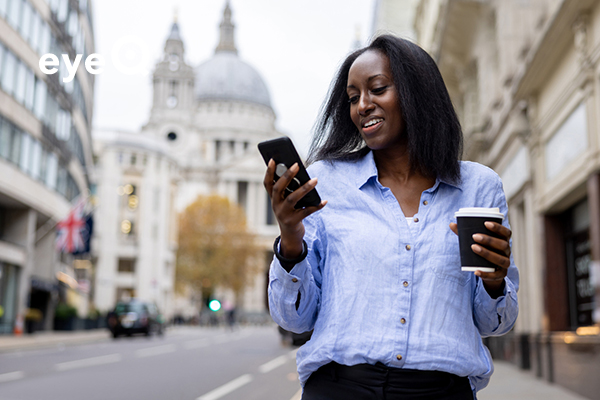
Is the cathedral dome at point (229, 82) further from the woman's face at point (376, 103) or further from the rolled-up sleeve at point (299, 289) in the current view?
the rolled-up sleeve at point (299, 289)


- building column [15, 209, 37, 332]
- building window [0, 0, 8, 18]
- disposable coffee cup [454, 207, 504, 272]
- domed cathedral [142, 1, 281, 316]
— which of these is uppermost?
domed cathedral [142, 1, 281, 316]

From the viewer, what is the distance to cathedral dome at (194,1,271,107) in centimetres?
12456

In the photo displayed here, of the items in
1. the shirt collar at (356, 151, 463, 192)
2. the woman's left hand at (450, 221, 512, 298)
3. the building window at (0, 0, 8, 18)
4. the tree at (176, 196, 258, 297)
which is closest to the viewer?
the woman's left hand at (450, 221, 512, 298)

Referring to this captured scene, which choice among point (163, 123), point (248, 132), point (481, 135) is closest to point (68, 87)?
point (481, 135)

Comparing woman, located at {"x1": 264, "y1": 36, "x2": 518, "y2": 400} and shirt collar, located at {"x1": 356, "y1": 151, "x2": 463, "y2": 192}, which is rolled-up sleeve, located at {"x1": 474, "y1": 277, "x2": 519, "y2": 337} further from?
shirt collar, located at {"x1": 356, "y1": 151, "x2": 463, "y2": 192}

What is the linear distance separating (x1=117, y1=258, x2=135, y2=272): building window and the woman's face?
233ft

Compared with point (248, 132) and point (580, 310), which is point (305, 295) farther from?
point (248, 132)

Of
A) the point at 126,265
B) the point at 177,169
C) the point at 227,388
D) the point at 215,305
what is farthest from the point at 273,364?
the point at 177,169

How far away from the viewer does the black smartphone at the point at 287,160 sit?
6.21ft

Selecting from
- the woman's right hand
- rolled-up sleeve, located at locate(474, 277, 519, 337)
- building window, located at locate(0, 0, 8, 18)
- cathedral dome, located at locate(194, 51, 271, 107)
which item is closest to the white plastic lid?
rolled-up sleeve, located at locate(474, 277, 519, 337)

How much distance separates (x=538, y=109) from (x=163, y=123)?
331ft

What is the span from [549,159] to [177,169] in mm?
63444

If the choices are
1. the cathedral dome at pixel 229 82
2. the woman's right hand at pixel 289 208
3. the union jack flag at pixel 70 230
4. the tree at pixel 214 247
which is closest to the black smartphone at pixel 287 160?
the woman's right hand at pixel 289 208

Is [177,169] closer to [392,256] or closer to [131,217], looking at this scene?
[131,217]
